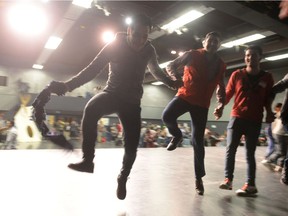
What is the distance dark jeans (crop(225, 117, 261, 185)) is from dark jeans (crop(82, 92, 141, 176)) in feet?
4.08

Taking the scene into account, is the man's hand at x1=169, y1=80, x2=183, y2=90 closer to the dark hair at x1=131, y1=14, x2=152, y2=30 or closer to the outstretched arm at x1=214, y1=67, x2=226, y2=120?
the dark hair at x1=131, y1=14, x2=152, y2=30

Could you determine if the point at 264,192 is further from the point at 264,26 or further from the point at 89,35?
the point at 89,35

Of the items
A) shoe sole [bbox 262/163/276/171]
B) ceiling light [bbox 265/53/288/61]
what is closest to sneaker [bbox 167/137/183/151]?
shoe sole [bbox 262/163/276/171]

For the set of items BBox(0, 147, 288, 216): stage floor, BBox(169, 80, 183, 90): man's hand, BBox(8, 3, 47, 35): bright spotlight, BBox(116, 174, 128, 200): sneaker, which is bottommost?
BBox(0, 147, 288, 216): stage floor

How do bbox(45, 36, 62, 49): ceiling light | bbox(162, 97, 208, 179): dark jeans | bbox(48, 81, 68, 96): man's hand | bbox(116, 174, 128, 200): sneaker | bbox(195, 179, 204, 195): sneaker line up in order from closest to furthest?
bbox(48, 81, 68, 96): man's hand, bbox(116, 174, 128, 200): sneaker, bbox(162, 97, 208, 179): dark jeans, bbox(195, 179, 204, 195): sneaker, bbox(45, 36, 62, 49): ceiling light

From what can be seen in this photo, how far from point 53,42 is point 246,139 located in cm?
930

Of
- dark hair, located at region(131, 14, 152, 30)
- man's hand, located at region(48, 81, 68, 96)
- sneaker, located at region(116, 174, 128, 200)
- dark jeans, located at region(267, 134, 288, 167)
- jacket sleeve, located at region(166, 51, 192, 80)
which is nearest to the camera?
man's hand, located at region(48, 81, 68, 96)

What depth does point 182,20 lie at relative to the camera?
296 inches

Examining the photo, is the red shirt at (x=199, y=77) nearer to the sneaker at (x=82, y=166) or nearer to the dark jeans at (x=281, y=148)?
the sneaker at (x=82, y=166)

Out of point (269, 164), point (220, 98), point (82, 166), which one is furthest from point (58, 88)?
point (269, 164)

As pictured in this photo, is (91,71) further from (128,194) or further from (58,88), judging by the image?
(128,194)

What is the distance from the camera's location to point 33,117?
1.92 m

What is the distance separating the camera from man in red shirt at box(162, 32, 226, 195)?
2.57m

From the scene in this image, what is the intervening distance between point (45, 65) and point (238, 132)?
44.9ft
